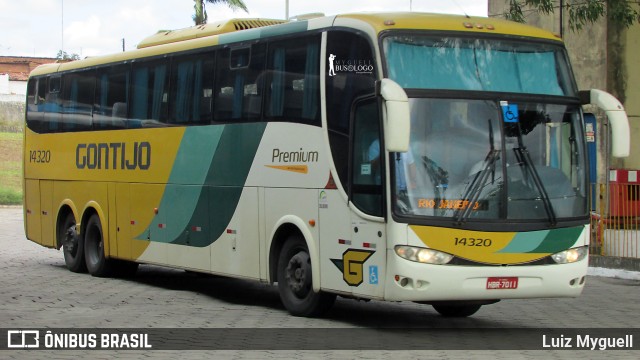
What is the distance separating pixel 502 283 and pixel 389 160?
1.69 meters

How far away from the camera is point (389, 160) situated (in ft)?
39.3

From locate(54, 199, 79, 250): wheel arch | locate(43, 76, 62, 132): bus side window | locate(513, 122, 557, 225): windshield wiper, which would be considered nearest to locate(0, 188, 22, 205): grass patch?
locate(43, 76, 62, 132): bus side window

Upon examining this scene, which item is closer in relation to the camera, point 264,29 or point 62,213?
point 264,29

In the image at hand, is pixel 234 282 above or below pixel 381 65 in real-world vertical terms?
below

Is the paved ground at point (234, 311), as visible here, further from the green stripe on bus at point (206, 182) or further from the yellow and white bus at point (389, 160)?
the green stripe on bus at point (206, 182)

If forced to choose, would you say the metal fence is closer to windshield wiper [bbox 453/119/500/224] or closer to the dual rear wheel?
the dual rear wheel

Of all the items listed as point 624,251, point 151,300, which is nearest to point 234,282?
point 151,300

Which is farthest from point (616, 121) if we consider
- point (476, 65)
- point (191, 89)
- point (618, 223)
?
point (618, 223)

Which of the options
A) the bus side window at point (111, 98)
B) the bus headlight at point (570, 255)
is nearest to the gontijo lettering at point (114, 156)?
the bus side window at point (111, 98)

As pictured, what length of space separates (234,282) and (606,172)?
30.0 ft

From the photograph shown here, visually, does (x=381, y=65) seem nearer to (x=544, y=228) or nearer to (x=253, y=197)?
(x=544, y=228)

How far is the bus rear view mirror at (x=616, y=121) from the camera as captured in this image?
12.6 meters

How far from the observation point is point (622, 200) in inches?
868

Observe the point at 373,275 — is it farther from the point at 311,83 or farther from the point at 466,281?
the point at 311,83
